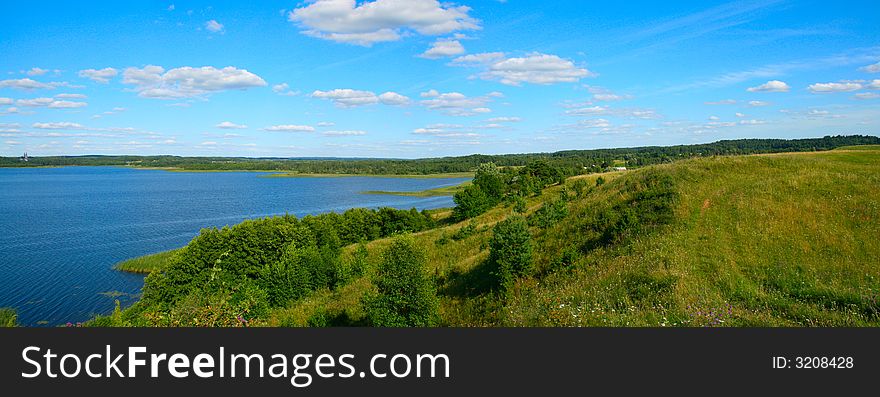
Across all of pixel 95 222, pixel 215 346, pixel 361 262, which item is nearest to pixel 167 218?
pixel 95 222

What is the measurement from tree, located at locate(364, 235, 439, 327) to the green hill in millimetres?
2636

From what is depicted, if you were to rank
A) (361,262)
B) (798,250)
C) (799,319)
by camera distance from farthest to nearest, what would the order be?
1. (361,262)
2. (798,250)
3. (799,319)

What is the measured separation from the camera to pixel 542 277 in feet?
69.8

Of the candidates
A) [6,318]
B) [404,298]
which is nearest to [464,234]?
[404,298]

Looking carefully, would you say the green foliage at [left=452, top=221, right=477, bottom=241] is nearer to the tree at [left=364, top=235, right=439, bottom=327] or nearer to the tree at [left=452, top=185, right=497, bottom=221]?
the tree at [left=364, top=235, right=439, bottom=327]

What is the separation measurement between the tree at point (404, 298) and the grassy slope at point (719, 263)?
2732 millimetres

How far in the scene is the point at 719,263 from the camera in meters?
17.5

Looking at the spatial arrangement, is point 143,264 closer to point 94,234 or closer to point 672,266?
point 94,234

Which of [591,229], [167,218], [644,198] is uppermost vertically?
[644,198]

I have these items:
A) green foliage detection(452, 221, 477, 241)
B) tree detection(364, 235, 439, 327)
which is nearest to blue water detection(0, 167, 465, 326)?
green foliage detection(452, 221, 477, 241)

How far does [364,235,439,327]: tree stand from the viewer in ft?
46.9

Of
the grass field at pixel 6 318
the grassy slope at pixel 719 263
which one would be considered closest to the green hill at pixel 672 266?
the grassy slope at pixel 719 263

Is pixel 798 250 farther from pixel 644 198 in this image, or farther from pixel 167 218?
pixel 167 218

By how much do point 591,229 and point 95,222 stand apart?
8848 centimetres
